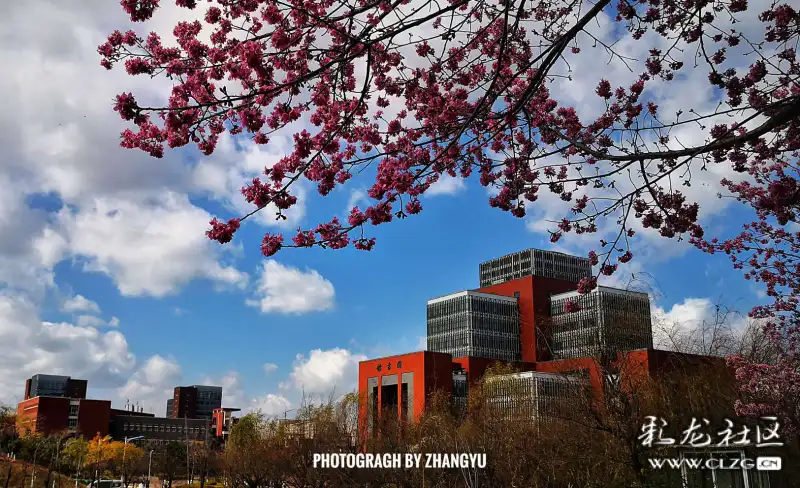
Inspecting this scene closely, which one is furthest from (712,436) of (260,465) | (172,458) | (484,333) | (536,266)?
(536,266)

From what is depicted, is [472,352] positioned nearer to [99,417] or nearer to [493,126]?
[99,417]

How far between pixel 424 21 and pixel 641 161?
2.88 metres

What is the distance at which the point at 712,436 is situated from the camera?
1420 centimetres

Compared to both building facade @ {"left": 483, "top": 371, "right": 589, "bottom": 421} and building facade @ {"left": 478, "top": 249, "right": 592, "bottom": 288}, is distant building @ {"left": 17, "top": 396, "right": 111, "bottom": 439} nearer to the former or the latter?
building facade @ {"left": 478, "top": 249, "right": 592, "bottom": 288}

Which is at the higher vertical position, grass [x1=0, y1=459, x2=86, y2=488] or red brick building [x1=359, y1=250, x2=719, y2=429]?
red brick building [x1=359, y1=250, x2=719, y2=429]

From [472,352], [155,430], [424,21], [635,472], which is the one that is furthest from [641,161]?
[155,430]

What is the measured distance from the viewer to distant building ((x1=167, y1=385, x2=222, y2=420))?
129750 mm

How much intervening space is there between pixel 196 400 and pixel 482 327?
81346 millimetres

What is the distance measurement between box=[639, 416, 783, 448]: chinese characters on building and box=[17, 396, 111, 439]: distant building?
229ft

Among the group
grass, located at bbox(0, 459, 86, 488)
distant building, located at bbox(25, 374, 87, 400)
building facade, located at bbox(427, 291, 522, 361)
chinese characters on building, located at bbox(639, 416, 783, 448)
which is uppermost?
building facade, located at bbox(427, 291, 522, 361)

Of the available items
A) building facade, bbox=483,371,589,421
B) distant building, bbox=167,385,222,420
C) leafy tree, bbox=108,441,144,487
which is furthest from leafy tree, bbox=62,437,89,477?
distant building, bbox=167,385,222,420

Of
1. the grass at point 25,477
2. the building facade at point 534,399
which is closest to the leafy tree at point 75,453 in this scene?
the grass at point 25,477

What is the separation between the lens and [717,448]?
1317 cm

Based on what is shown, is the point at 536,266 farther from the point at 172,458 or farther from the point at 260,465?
the point at 260,465
